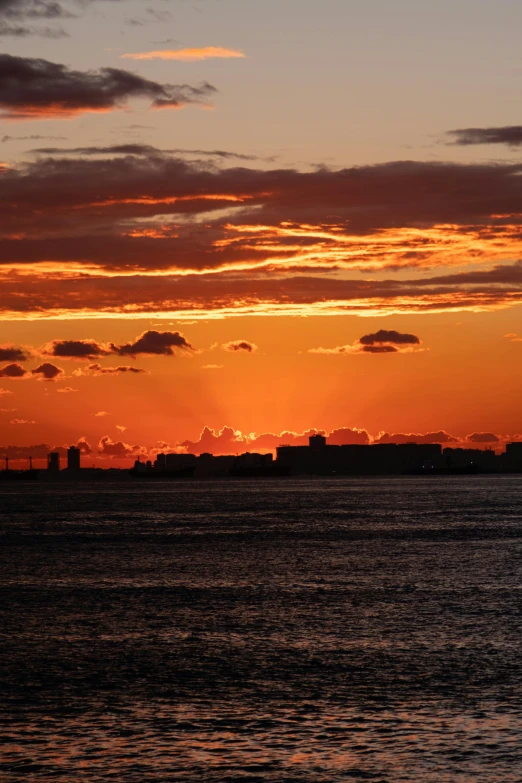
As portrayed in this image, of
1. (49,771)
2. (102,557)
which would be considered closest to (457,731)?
(49,771)


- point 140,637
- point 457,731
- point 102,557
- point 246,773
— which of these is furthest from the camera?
point 102,557

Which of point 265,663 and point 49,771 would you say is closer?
point 49,771

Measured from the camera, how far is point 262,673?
43.5m

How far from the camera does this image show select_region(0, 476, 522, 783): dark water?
31.7 meters

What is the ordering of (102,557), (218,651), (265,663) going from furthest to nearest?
(102,557)
(218,651)
(265,663)

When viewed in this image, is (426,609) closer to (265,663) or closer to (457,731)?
(265,663)

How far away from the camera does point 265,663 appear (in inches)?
1800

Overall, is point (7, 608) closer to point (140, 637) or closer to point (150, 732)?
point (140, 637)

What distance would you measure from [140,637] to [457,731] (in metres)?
21.9

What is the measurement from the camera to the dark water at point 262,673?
31688 mm

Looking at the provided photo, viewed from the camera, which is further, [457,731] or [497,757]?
[457,731]

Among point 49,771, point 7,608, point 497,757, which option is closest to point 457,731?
point 497,757

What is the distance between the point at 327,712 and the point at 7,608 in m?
32.7

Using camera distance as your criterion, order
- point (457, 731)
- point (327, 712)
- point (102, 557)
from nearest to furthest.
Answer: point (457, 731) < point (327, 712) < point (102, 557)
